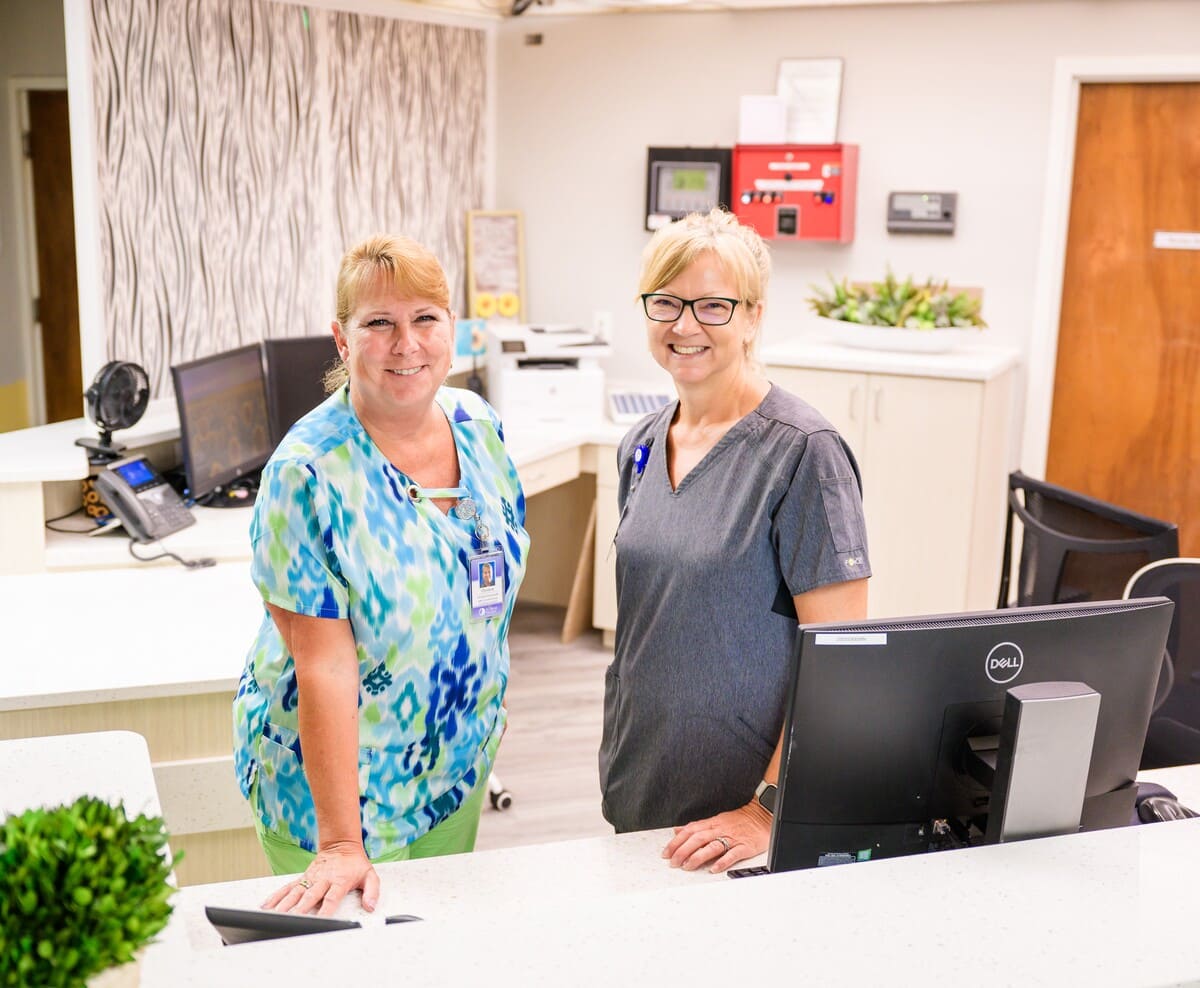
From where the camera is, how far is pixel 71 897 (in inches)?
35.0

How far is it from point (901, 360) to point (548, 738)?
166 cm

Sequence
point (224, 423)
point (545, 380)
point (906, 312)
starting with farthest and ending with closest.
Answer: point (545, 380) → point (906, 312) → point (224, 423)

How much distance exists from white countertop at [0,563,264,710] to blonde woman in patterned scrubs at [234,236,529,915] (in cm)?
57

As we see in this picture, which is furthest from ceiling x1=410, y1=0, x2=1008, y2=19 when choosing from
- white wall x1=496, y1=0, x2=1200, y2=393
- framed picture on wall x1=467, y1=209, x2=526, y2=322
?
framed picture on wall x1=467, y1=209, x2=526, y2=322

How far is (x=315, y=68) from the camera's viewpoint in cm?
429

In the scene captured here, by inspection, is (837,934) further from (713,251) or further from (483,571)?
(713,251)

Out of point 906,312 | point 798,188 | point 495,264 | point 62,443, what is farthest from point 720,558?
point 495,264

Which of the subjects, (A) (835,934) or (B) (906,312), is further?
(B) (906,312)

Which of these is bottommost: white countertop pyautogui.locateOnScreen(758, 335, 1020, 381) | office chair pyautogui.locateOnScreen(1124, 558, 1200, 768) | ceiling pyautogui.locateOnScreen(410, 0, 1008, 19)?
office chair pyautogui.locateOnScreen(1124, 558, 1200, 768)

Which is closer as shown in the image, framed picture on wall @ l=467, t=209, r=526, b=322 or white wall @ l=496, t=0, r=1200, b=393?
white wall @ l=496, t=0, r=1200, b=393

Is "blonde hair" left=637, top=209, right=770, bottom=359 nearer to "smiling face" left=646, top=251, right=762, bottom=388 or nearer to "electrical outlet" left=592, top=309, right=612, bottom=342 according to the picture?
"smiling face" left=646, top=251, right=762, bottom=388

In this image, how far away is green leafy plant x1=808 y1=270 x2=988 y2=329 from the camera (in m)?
4.32

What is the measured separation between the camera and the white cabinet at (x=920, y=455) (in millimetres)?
4164

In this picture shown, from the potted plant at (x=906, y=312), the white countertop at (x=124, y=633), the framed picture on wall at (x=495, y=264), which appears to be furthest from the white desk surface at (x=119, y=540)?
the potted plant at (x=906, y=312)
